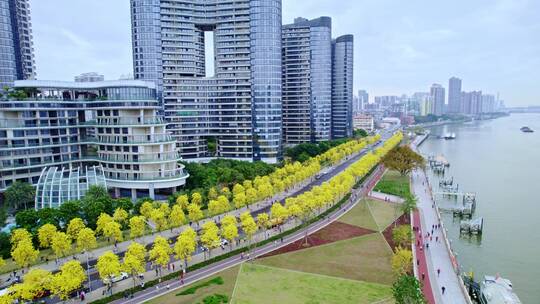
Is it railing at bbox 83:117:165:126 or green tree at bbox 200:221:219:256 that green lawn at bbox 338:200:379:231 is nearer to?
→ green tree at bbox 200:221:219:256

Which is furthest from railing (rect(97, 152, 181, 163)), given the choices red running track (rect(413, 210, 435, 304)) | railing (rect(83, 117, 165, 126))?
red running track (rect(413, 210, 435, 304))

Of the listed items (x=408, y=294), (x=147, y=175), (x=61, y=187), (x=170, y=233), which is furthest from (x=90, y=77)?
(x=408, y=294)

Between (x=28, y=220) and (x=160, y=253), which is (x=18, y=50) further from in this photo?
(x=160, y=253)

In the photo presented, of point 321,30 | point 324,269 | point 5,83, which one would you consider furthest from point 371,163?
point 5,83

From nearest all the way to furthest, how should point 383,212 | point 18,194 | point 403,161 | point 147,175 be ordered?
point 18,194 < point 383,212 < point 147,175 < point 403,161

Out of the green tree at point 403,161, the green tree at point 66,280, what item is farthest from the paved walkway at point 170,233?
the green tree at point 403,161

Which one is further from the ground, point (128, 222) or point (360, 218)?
point (128, 222)

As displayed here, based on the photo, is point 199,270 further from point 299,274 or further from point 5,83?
point 5,83
